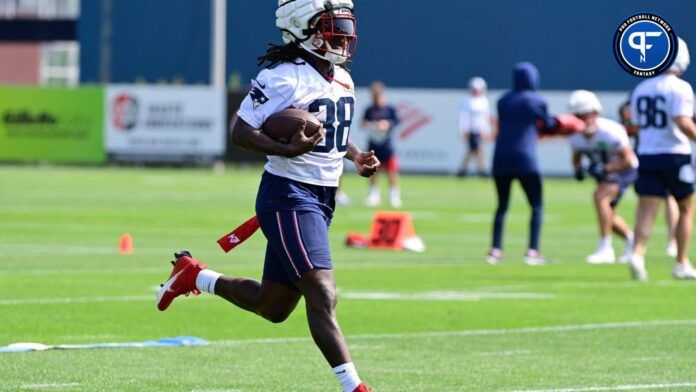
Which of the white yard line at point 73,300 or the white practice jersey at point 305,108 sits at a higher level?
the white practice jersey at point 305,108

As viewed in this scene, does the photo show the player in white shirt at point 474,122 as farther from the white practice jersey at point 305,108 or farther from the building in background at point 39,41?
the white practice jersey at point 305,108

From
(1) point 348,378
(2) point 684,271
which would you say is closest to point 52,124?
(2) point 684,271

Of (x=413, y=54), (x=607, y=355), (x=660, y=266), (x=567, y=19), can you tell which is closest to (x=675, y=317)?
(x=607, y=355)

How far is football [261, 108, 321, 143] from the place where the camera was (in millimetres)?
8773

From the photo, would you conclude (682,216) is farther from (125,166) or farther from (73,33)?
(73,33)

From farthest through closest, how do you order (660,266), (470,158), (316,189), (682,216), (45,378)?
(470,158), (660,266), (682,216), (45,378), (316,189)

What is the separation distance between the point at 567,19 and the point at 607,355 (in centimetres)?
3203

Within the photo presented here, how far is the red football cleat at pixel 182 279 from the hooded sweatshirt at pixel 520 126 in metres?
10.3

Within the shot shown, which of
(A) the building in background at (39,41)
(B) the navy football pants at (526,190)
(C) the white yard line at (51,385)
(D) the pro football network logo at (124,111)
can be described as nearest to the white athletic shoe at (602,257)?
(B) the navy football pants at (526,190)

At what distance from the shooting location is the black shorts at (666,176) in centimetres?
1681

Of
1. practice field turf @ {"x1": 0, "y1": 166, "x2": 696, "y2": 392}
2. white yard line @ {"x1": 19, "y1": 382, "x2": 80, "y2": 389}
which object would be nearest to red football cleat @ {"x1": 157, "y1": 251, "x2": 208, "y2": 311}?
practice field turf @ {"x1": 0, "y1": 166, "x2": 696, "y2": 392}

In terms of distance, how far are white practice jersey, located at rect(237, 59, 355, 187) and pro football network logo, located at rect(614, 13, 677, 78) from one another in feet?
5.19

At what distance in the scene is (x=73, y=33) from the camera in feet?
206

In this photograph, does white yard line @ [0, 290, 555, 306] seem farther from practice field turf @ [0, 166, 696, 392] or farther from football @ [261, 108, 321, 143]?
football @ [261, 108, 321, 143]
